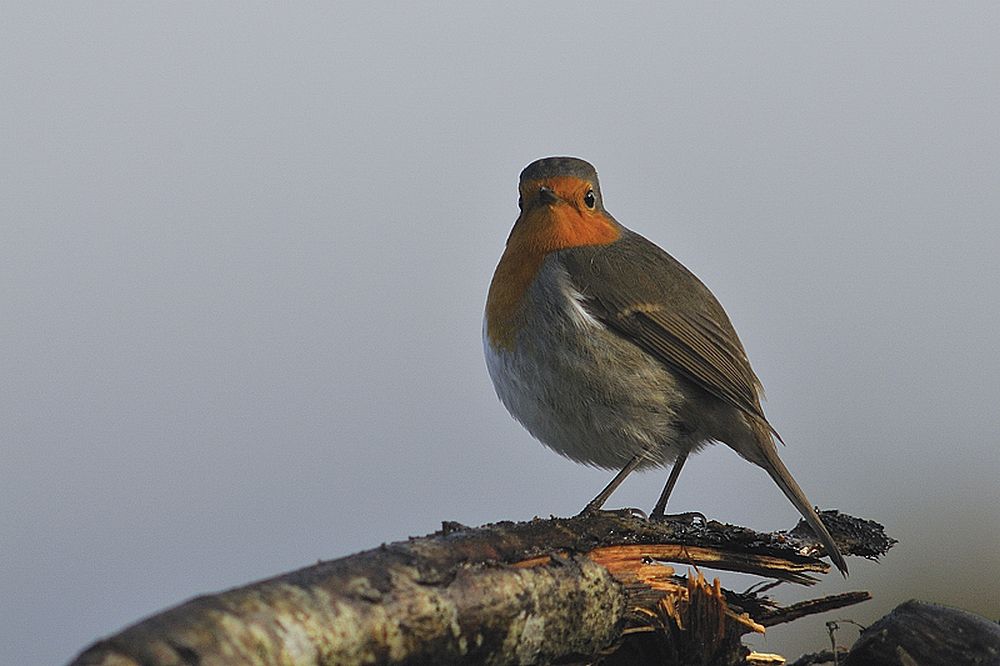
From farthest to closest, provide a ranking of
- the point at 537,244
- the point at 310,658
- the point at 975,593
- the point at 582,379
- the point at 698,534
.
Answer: the point at 975,593 < the point at 537,244 < the point at 582,379 < the point at 698,534 < the point at 310,658

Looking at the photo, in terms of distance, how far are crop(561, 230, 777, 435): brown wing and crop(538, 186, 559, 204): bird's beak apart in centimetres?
21

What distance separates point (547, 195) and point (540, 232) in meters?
0.14

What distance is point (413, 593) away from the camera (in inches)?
104

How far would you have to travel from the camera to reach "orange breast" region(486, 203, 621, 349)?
4.64 meters

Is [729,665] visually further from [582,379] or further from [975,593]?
[975,593]

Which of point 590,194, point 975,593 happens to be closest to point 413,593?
point 590,194

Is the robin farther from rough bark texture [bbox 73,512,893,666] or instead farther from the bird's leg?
rough bark texture [bbox 73,512,893,666]

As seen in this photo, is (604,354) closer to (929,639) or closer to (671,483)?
(671,483)

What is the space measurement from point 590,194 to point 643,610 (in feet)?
6.99

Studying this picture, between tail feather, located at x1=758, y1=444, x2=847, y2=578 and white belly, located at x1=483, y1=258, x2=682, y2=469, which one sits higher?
white belly, located at x1=483, y1=258, x2=682, y2=469

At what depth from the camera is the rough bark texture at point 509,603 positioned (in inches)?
91.0

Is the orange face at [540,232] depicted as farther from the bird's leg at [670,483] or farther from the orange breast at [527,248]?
the bird's leg at [670,483]

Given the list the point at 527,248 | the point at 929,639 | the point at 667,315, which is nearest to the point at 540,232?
the point at 527,248

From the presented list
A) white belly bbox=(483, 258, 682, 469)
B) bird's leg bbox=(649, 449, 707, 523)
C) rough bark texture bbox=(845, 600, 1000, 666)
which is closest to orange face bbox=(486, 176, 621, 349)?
white belly bbox=(483, 258, 682, 469)
